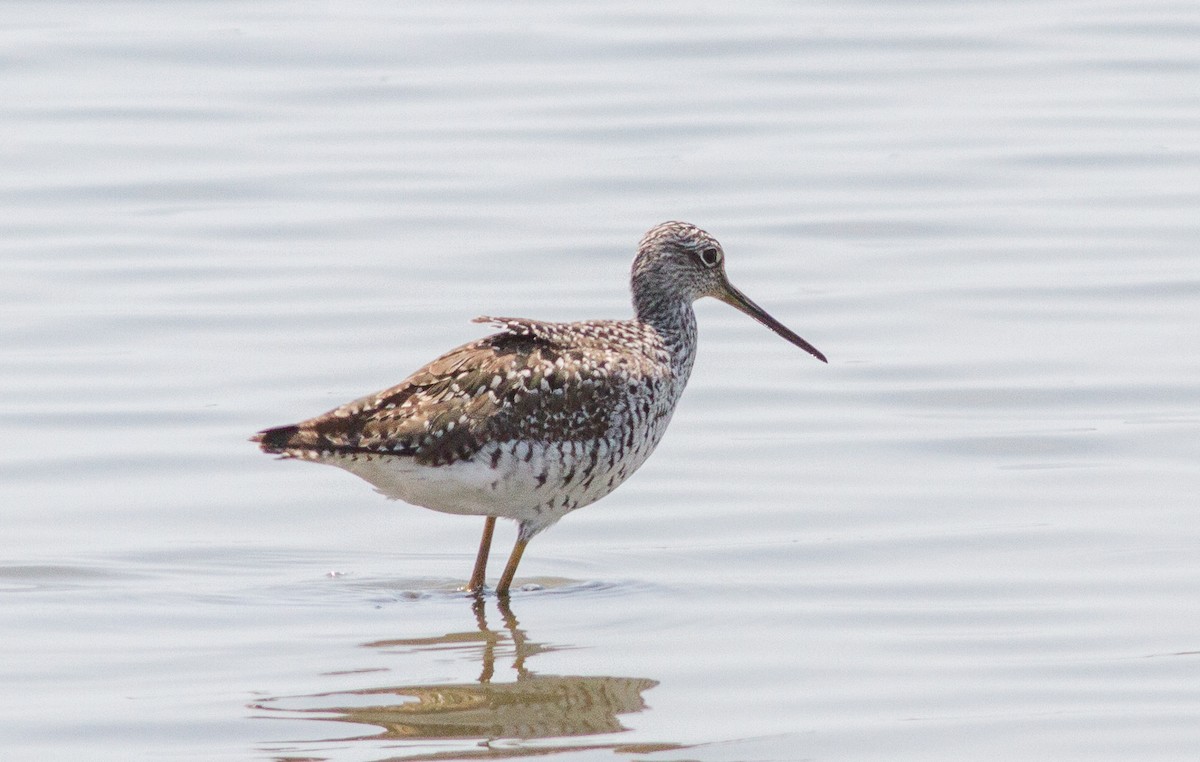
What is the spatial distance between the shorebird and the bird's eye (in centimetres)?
91

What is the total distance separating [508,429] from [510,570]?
65cm

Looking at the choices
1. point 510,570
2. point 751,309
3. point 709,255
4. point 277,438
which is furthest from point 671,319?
point 277,438

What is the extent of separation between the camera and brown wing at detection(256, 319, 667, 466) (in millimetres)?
8977

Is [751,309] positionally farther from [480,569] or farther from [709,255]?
[480,569]

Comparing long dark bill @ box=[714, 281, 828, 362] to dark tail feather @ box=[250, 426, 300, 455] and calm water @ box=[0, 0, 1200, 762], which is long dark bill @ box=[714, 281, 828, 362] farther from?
dark tail feather @ box=[250, 426, 300, 455]

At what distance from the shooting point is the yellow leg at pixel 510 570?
30.8ft

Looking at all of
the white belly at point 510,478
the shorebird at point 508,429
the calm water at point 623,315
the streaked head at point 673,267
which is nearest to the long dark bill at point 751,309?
the streaked head at point 673,267

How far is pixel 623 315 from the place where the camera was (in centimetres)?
1437

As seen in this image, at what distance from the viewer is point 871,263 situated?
1538 centimetres

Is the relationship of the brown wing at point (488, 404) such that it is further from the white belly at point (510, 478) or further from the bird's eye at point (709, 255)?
the bird's eye at point (709, 255)

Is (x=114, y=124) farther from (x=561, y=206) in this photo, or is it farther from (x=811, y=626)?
(x=811, y=626)

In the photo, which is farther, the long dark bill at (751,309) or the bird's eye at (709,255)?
the long dark bill at (751,309)

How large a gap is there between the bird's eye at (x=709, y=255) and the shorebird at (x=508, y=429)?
91cm

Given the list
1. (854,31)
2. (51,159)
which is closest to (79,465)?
(51,159)
